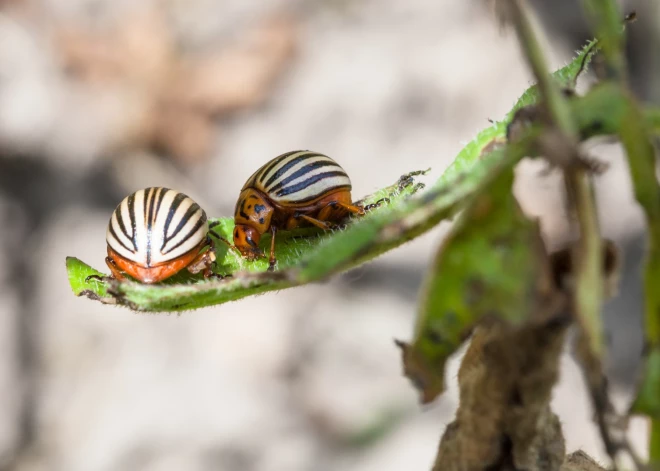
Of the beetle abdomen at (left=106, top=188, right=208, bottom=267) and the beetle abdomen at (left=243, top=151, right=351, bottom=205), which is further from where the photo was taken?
the beetle abdomen at (left=243, top=151, right=351, bottom=205)

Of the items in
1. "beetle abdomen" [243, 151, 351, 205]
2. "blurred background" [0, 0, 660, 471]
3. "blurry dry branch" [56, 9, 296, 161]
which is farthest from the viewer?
"blurry dry branch" [56, 9, 296, 161]

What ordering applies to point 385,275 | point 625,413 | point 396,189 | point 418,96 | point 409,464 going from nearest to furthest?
point 625,413 → point 396,189 → point 409,464 → point 385,275 → point 418,96

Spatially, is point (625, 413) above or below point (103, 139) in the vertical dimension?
below

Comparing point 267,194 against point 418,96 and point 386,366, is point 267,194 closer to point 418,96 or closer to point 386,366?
point 386,366

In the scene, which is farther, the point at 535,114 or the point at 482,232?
the point at 535,114

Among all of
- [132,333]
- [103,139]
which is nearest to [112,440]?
[132,333]

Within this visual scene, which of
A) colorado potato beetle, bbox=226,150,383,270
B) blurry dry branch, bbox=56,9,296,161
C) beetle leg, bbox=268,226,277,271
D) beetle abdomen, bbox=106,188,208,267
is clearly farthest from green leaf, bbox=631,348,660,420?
blurry dry branch, bbox=56,9,296,161

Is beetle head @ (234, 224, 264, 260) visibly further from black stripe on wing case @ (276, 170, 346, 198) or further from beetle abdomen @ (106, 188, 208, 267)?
black stripe on wing case @ (276, 170, 346, 198)

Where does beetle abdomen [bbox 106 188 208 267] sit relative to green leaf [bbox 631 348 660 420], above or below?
above
